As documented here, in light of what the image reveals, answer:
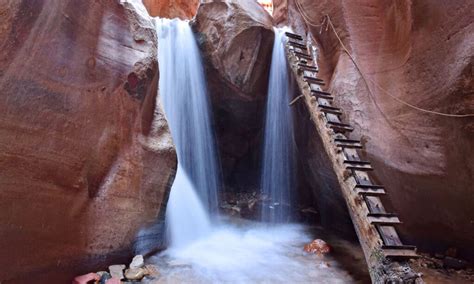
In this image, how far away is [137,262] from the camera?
4.26 metres

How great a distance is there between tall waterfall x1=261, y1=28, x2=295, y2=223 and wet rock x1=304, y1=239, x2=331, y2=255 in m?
2.62

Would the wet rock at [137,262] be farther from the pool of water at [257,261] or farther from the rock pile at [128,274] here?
the pool of water at [257,261]

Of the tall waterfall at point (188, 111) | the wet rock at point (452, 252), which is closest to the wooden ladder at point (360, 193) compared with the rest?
the wet rock at point (452, 252)

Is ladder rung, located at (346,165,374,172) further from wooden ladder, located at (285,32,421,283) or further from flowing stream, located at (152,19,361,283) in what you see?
flowing stream, located at (152,19,361,283)

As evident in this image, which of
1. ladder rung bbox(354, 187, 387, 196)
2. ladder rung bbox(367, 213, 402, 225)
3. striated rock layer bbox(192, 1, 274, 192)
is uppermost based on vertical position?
striated rock layer bbox(192, 1, 274, 192)

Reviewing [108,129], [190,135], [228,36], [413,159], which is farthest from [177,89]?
[413,159]

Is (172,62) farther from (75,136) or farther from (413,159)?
(413,159)

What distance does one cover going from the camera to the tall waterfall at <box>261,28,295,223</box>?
795cm

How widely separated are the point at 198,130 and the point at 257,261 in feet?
13.9

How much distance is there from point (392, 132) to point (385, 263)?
2525 mm

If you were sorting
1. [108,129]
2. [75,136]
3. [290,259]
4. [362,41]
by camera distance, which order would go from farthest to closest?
[362,41] → [290,259] → [108,129] → [75,136]

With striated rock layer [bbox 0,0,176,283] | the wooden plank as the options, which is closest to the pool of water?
striated rock layer [bbox 0,0,176,283]

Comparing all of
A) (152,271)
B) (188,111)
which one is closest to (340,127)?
(152,271)

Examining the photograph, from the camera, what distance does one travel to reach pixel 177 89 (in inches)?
307
